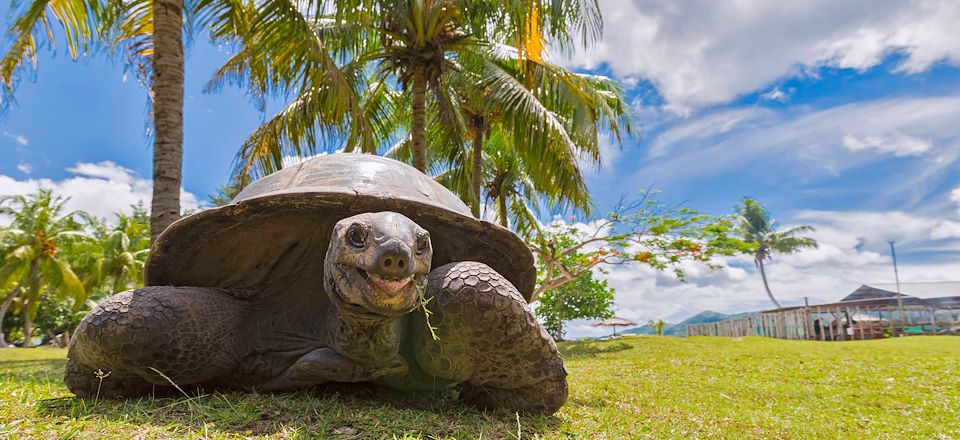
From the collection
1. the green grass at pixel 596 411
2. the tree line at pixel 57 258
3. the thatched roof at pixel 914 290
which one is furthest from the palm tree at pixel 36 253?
the thatched roof at pixel 914 290

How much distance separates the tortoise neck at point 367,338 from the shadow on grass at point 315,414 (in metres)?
0.20

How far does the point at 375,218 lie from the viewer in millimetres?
1612

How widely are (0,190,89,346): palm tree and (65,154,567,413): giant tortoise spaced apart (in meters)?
21.4

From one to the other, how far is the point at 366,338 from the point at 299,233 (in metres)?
0.70

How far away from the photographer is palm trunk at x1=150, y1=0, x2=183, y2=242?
4855 millimetres

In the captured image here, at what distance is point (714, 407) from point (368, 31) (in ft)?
21.7

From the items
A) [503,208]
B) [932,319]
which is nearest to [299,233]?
[503,208]

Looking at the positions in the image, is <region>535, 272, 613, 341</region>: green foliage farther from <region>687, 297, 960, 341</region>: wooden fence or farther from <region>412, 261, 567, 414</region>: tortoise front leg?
<region>412, 261, 567, 414</region>: tortoise front leg

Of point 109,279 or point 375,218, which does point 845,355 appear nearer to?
point 375,218

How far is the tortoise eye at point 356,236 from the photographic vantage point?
1576 millimetres

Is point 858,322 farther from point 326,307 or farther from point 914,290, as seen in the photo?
point 326,307

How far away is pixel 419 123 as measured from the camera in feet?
25.4

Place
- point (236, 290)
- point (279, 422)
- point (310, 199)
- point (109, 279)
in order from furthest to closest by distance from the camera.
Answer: point (109, 279)
point (236, 290)
point (310, 199)
point (279, 422)

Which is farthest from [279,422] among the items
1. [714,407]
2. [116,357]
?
[714,407]
